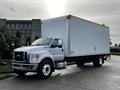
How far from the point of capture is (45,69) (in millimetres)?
13445

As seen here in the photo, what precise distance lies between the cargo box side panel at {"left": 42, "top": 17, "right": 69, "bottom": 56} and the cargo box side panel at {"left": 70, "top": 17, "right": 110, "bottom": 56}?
1.58ft

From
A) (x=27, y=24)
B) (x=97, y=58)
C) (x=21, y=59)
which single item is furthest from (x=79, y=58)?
(x=27, y=24)

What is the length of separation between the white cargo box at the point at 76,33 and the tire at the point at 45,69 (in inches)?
75.2

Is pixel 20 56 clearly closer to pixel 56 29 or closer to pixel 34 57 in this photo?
pixel 34 57

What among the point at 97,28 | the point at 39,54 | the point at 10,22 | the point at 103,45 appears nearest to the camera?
the point at 39,54

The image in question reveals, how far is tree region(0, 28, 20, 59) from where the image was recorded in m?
24.8

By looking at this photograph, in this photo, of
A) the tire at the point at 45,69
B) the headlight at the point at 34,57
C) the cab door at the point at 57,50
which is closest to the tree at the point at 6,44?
the cab door at the point at 57,50

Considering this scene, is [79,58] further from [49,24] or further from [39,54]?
[39,54]

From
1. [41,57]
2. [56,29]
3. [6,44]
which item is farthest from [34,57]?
[6,44]

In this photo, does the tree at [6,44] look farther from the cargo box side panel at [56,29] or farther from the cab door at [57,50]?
the cab door at [57,50]

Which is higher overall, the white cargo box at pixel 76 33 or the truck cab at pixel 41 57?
the white cargo box at pixel 76 33

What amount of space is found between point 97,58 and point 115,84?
8.85m

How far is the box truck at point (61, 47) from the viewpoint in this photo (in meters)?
13.1

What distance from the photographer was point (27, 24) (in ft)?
327
